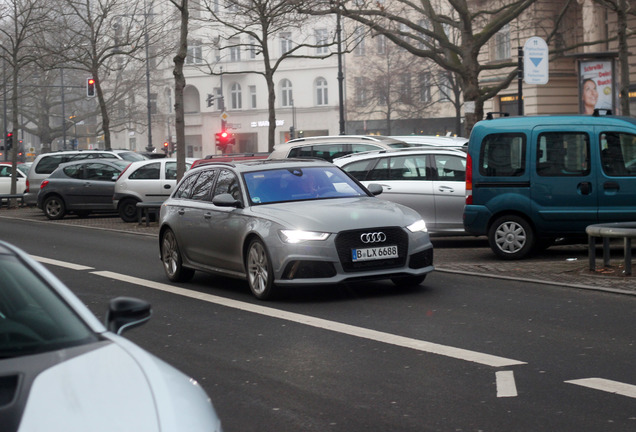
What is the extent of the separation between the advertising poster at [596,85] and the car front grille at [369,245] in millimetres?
17527

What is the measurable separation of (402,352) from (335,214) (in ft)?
10.7

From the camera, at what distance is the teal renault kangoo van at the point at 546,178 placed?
582 inches

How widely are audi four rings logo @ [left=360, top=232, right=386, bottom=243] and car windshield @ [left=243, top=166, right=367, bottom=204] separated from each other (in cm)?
117

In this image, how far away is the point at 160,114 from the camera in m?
81.9

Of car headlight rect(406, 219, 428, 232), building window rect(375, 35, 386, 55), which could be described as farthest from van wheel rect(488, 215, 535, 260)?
building window rect(375, 35, 386, 55)

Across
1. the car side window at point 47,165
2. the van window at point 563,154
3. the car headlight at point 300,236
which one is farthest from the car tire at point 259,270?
the car side window at point 47,165

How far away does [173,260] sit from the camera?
13461mm

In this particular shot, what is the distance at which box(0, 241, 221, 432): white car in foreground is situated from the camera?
10.8 ft

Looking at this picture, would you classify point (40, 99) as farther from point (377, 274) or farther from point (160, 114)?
point (377, 274)

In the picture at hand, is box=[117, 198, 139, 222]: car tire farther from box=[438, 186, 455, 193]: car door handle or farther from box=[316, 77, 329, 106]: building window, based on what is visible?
box=[316, 77, 329, 106]: building window

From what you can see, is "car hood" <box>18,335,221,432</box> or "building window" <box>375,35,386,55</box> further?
"building window" <box>375,35,386,55</box>

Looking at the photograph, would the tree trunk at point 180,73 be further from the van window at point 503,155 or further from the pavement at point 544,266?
the van window at point 503,155

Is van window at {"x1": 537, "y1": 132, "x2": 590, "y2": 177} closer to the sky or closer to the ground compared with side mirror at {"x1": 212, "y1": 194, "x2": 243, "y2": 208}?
closer to the sky

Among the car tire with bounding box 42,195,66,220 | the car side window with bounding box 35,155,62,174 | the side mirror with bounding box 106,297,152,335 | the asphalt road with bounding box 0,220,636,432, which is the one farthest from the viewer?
the car side window with bounding box 35,155,62,174
